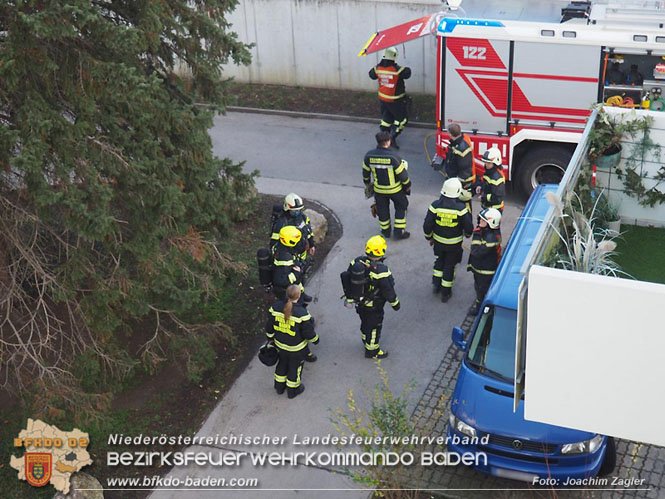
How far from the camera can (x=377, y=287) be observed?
9086mm

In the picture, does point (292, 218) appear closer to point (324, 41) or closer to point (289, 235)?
point (289, 235)

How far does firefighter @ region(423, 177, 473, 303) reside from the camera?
9.79m

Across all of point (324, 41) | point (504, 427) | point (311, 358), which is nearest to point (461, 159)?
point (311, 358)

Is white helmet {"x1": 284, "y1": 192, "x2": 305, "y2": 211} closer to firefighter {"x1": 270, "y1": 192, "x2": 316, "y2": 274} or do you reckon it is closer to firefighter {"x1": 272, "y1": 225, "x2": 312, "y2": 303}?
firefighter {"x1": 270, "y1": 192, "x2": 316, "y2": 274}

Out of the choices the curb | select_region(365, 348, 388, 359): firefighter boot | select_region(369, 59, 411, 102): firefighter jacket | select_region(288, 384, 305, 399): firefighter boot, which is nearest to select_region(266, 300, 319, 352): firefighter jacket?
select_region(288, 384, 305, 399): firefighter boot

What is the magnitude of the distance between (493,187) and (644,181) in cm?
273

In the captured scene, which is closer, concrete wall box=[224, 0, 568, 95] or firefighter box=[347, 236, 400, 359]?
firefighter box=[347, 236, 400, 359]

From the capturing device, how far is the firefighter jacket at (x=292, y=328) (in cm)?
852

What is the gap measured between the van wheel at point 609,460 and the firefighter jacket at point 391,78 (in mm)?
7709

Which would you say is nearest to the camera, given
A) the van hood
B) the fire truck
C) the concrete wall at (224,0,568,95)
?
the van hood

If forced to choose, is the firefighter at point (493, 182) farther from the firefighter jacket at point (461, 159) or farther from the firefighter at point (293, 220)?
the firefighter at point (293, 220)

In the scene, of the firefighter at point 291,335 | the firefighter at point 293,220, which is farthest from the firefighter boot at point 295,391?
the firefighter at point 293,220

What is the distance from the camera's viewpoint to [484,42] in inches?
462

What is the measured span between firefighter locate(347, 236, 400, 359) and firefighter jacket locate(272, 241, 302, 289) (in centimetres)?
75
